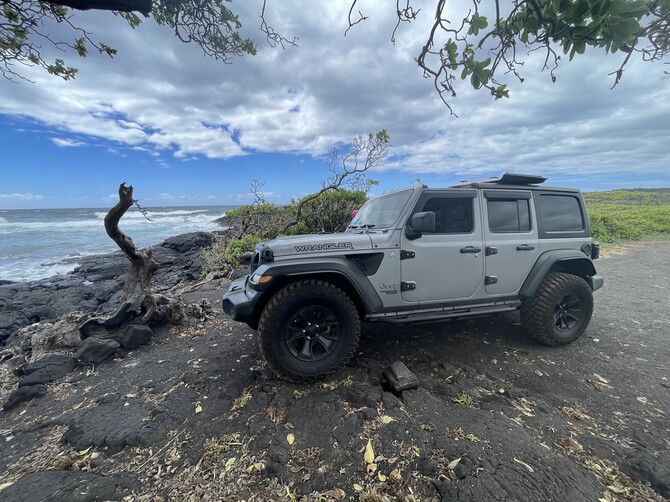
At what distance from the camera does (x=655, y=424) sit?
8.82ft

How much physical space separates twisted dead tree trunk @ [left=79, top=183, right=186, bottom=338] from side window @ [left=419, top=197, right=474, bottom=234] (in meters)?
4.02

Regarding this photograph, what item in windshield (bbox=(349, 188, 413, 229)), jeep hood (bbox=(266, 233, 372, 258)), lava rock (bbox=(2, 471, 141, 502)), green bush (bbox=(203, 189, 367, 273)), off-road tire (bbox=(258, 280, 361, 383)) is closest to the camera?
lava rock (bbox=(2, 471, 141, 502))

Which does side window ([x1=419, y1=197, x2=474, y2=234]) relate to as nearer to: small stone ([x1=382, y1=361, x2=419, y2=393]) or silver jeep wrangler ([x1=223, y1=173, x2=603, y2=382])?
silver jeep wrangler ([x1=223, y1=173, x2=603, y2=382])

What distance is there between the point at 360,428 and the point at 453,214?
8.58ft

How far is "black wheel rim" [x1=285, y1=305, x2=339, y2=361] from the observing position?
3.07 metres

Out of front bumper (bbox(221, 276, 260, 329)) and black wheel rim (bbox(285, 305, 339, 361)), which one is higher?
front bumper (bbox(221, 276, 260, 329))

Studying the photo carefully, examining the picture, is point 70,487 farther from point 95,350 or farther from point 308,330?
point 95,350

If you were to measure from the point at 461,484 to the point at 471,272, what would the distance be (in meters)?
2.25

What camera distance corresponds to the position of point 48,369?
3.60m

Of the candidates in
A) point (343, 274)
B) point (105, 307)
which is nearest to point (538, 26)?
point (343, 274)

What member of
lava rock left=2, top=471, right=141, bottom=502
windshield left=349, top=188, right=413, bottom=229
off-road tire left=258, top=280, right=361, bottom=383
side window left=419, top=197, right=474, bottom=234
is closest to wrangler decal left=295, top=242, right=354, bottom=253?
off-road tire left=258, top=280, right=361, bottom=383

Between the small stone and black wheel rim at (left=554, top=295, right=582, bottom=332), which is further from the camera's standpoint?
black wheel rim at (left=554, top=295, right=582, bottom=332)

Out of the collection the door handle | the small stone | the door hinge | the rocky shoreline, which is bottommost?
the rocky shoreline

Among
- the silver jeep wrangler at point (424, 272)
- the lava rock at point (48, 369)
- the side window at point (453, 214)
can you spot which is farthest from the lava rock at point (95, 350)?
the side window at point (453, 214)
